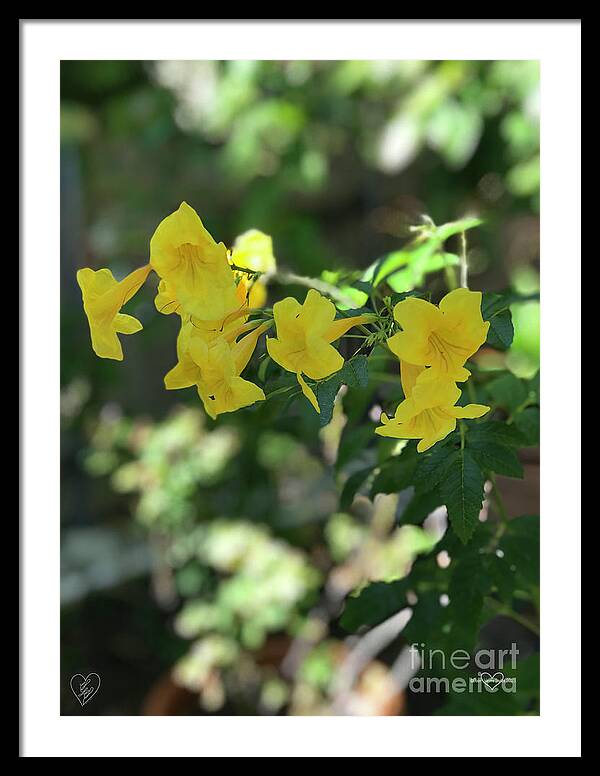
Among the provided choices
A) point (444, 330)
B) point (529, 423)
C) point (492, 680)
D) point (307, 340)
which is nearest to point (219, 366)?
point (307, 340)

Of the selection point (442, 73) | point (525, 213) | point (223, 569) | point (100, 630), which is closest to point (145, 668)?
→ point (100, 630)

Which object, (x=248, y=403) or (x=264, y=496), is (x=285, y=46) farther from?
(x=264, y=496)

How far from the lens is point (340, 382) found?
26.9 inches

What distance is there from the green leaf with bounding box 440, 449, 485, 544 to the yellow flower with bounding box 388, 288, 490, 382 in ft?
0.41

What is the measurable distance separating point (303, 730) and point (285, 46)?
0.83 m

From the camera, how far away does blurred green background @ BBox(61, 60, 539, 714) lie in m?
1.99

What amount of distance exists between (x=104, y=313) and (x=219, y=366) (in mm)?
155

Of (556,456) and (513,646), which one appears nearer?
(556,456)

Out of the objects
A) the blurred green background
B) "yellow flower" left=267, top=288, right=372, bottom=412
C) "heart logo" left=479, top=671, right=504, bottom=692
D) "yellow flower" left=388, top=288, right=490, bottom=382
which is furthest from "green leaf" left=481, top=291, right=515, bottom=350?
the blurred green background

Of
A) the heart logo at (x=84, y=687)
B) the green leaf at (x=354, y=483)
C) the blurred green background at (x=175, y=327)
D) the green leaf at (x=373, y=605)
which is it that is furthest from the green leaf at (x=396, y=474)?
the blurred green background at (x=175, y=327)

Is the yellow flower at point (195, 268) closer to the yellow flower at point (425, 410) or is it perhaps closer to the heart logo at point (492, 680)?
the yellow flower at point (425, 410)

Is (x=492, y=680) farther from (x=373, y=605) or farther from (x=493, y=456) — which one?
(x=493, y=456)

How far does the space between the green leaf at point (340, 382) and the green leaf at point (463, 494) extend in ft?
0.47

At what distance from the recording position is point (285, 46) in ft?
3.13
